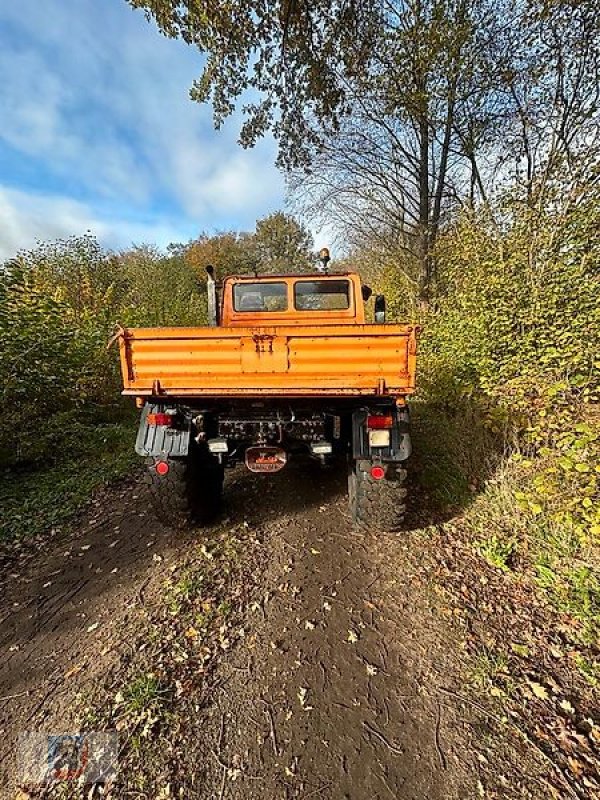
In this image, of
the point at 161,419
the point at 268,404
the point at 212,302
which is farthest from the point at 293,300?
the point at 161,419

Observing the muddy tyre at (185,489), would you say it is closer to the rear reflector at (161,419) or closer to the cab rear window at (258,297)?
the rear reflector at (161,419)

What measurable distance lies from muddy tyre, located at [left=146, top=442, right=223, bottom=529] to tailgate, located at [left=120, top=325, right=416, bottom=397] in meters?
0.64

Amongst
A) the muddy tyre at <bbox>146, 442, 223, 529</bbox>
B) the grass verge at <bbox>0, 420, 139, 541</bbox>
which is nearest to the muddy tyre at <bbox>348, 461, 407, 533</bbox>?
the muddy tyre at <bbox>146, 442, 223, 529</bbox>

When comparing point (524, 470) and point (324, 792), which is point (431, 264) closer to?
point (524, 470)

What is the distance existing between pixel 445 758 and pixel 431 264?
10.7 meters

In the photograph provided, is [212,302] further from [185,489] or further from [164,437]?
[185,489]

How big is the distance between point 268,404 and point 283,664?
67.0 inches

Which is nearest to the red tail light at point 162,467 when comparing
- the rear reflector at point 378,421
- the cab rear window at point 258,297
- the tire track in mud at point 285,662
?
the tire track in mud at point 285,662

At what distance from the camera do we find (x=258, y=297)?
467cm

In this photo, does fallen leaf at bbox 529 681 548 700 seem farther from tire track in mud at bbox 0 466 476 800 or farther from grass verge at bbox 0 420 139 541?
grass verge at bbox 0 420 139 541

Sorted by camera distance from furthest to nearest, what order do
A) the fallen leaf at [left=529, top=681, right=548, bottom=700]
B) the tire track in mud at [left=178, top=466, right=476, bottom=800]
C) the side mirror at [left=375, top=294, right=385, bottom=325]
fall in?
the side mirror at [left=375, top=294, right=385, bottom=325]
the fallen leaf at [left=529, top=681, right=548, bottom=700]
the tire track in mud at [left=178, top=466, right=476, bottom=800]

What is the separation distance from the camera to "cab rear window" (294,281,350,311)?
4.58 metres

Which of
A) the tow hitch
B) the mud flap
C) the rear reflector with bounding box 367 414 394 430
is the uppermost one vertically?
the rear reflector with bounding box 367 414 394 430

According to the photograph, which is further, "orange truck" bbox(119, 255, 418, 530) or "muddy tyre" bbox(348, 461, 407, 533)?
"muddy tyre" bbox(348, 461, 407, 533)
